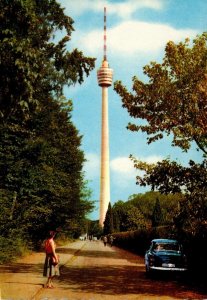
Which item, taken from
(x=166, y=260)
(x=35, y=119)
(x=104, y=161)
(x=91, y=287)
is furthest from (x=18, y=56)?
(x=104, y=161)

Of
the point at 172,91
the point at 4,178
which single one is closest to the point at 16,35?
the point at 172,91

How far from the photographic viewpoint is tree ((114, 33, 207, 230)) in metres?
18.2

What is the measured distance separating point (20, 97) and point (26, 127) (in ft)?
49.1

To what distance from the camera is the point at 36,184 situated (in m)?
29.5

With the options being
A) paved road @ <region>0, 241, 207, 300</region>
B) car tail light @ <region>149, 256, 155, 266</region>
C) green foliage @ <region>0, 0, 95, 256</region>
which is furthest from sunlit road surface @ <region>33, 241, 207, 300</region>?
green foliage @ <region>0, 0, 95, 256</region>

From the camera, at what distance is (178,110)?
749 inches

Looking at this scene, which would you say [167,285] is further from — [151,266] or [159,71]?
[159,71]

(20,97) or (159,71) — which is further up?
(159,71)

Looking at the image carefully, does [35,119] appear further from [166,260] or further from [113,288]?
[113,288]

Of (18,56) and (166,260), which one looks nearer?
(18,56)

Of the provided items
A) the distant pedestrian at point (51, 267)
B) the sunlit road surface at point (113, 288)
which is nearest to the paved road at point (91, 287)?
the sunlit road surface at point (113, 288)

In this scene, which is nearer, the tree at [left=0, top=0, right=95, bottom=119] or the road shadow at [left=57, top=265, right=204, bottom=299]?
the tree at [left=0, top=0, right=95, bottom=119]

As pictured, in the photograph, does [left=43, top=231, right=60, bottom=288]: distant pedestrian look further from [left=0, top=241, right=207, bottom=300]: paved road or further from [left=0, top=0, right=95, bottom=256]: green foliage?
[left=0, top=0, right=95, bottom=256]: green foliage

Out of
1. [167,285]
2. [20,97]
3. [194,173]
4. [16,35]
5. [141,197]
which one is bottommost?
[167,285]
